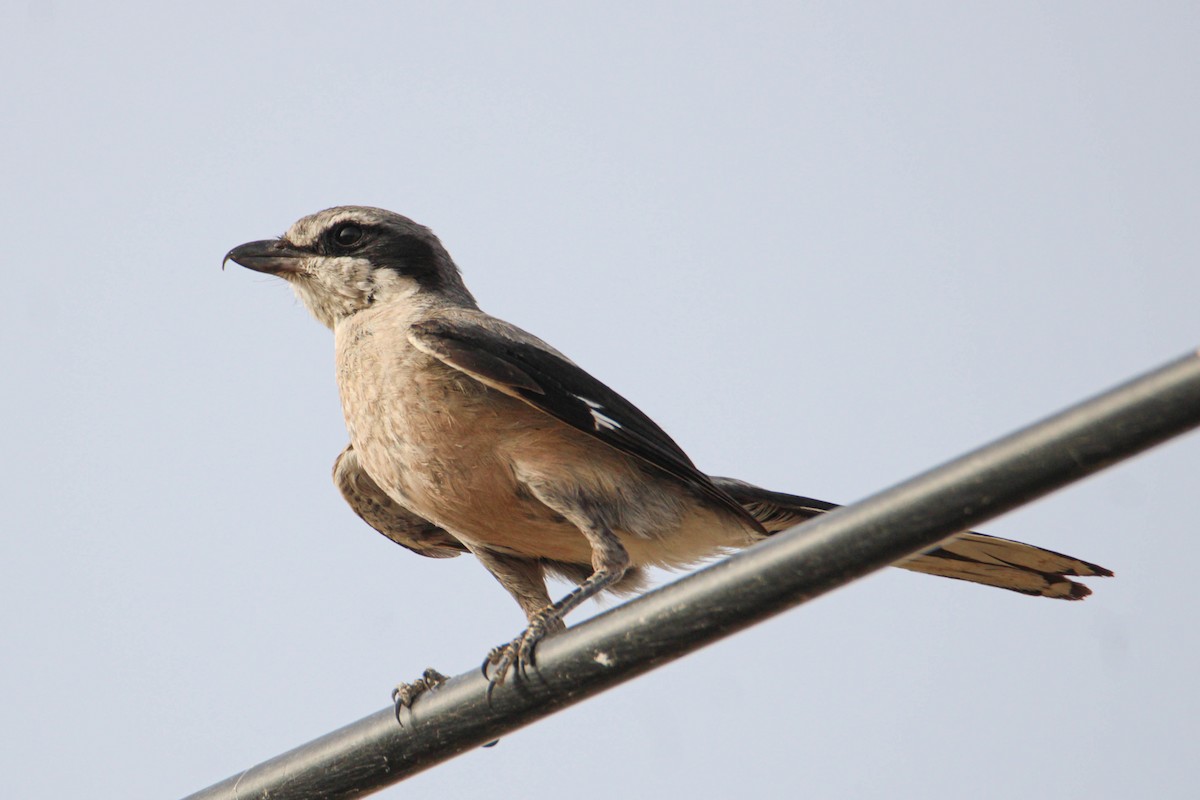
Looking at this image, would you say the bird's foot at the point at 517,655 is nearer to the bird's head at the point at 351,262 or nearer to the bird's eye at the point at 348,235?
the bird's head at the point at 351,262

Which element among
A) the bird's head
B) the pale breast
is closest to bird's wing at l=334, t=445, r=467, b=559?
the pale breast

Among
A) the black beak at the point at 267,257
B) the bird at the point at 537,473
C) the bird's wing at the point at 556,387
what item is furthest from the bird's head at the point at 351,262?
the bird's wing at the point at 556,387

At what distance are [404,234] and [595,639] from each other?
3591 mm

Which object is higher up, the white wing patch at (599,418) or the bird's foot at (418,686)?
the white wing patch at (599,418)

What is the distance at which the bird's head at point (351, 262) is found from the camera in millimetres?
6293

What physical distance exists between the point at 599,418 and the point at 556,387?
0.71ft

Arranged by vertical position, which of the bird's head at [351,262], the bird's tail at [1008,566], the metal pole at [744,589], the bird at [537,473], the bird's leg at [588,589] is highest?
the bird's head at [351,262]

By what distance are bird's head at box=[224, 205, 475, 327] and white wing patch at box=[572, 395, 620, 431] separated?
1185 mm

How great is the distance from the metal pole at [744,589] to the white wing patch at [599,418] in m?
1.67

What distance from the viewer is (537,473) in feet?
16.9

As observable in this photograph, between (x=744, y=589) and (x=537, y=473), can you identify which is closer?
(x=744, y=589)

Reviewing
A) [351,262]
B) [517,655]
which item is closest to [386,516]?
[351,262]

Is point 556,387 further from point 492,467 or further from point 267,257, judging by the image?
point 267,257

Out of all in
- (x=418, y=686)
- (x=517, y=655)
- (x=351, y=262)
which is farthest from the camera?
(x=351, y=262)
